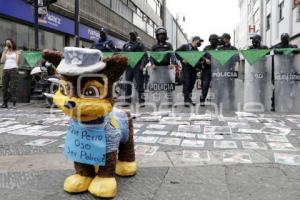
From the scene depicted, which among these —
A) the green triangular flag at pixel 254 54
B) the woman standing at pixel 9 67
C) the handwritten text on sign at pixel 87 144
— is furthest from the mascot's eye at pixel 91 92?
the woman standing at pixel 9 67

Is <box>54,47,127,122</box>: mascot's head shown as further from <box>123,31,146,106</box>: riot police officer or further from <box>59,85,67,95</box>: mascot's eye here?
<box>123,31,146,106</box>: riot police officer

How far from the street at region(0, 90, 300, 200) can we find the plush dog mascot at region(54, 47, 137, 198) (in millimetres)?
179

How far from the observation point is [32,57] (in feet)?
39.8

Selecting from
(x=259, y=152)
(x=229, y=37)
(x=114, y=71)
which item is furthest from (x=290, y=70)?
(x=114, y=71)

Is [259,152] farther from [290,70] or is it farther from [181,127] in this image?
[290,70]

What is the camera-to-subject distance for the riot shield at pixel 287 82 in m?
10.2

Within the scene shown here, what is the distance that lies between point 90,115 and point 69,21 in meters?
19.6

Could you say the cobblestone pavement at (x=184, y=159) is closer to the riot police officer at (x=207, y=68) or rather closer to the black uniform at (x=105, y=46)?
the riot police officer at (x=207, y=68)

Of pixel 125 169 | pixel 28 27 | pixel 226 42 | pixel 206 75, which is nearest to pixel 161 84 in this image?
pixel 206 75

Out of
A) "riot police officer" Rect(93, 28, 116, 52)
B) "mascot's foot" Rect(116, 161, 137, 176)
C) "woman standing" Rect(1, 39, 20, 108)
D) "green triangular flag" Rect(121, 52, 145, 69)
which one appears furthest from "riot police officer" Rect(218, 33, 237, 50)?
"mascot's foot" Rect(116, 161, 137, 176)

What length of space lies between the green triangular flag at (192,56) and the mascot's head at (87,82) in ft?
23.2

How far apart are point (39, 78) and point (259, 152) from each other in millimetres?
8679

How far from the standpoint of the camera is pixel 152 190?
423 centimetres

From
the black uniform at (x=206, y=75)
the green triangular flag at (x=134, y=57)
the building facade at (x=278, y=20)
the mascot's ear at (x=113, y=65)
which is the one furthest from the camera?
the building facade at (x=278, y=20)
